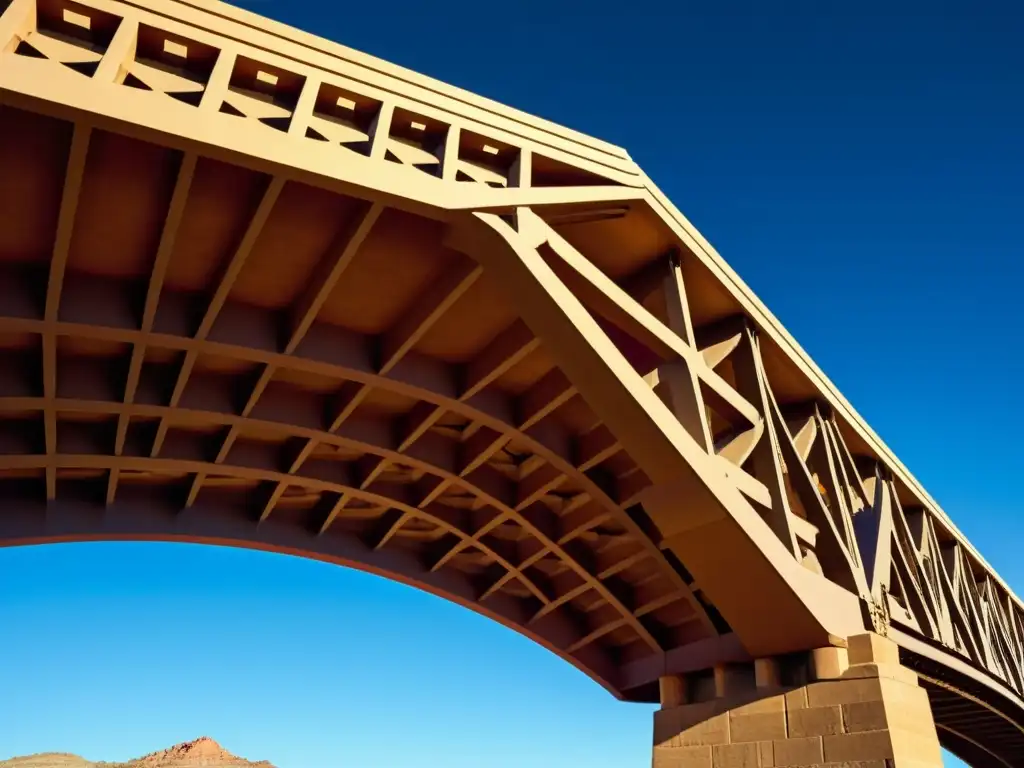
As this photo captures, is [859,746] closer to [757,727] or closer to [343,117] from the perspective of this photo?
[757,727]

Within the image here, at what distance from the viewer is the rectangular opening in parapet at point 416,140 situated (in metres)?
12.3

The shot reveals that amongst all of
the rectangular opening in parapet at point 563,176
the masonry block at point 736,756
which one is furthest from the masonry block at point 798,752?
the rectangular opening in parapet at point 563,176

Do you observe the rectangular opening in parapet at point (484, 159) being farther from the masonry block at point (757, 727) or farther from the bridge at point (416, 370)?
the masonry block at point (757, 727)

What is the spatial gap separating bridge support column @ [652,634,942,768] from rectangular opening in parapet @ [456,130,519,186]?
423 inches

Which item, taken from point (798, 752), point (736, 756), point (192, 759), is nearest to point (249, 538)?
point (736, 756)

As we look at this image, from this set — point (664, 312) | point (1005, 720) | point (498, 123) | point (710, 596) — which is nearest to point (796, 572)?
point (710, 596)

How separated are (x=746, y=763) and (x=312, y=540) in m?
12.8

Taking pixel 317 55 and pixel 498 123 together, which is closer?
pixel 317 55

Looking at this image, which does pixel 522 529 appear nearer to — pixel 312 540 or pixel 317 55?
pixel 312 540

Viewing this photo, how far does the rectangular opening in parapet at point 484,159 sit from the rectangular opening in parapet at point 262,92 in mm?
2554

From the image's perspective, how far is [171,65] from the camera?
11227mm

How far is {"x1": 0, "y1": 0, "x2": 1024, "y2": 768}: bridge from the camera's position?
11484 millimetres

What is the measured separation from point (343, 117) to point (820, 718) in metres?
13.6

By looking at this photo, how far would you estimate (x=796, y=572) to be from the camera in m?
15.4
